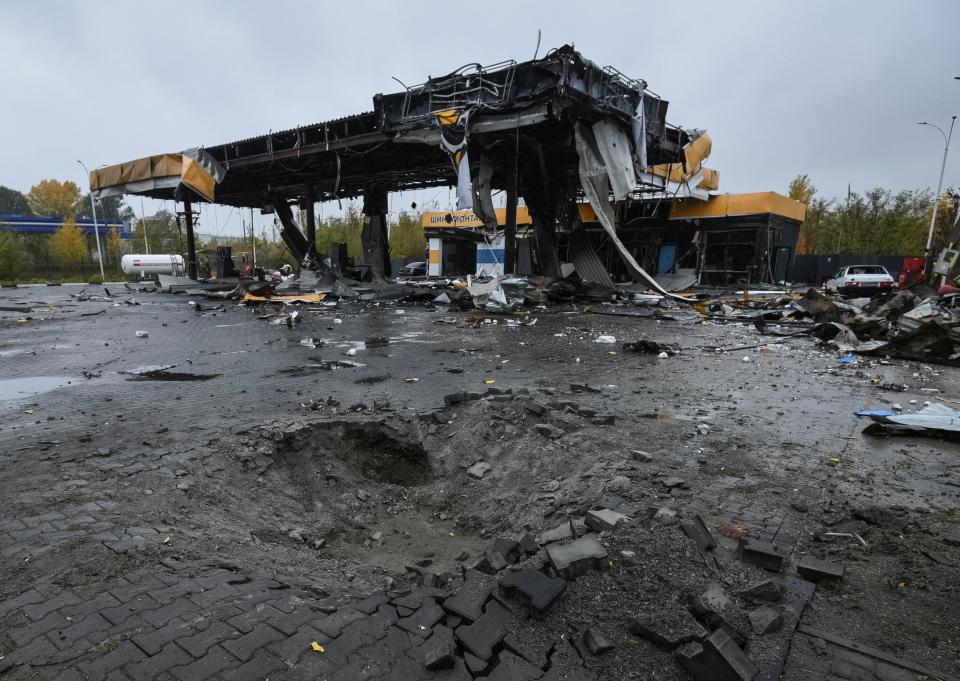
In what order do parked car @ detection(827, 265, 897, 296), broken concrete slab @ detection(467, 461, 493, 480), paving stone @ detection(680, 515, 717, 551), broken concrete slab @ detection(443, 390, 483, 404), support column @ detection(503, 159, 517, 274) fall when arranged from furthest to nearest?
parked car @ detection(827, 265, 897, 296)
support column @ detection(503, 159, 517, 274)
broken concrete slab @ detection(443, 390, 483, 404)
broken concrete slab @ detection(467, 461, 493, 480)
paving stone @ detection(680, 515, 717, 551)

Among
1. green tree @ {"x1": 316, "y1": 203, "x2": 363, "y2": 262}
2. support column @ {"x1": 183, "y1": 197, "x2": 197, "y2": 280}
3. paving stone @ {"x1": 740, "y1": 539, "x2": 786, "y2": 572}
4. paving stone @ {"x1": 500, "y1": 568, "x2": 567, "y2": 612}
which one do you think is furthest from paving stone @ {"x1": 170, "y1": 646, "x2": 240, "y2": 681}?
green tree @ {"x1": 316, "y1": 203, "x2": 363, "y2": 262}

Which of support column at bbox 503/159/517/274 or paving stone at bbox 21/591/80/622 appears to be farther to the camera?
support column at bbox 503/159/517/274

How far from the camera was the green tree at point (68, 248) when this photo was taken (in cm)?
3978

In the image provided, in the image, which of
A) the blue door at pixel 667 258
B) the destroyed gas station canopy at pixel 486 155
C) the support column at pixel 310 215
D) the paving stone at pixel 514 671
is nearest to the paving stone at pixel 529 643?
the paving stone at pixel 514 671

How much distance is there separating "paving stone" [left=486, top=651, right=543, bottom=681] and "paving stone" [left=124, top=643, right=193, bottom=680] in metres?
1.10

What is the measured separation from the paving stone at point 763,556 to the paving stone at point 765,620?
310 millimetres

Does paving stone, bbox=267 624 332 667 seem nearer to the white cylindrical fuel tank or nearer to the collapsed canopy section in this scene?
the collapsed canopy section

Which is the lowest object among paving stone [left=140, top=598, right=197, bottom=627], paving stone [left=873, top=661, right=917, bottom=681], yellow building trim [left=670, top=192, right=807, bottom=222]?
paving stone [left=873, top=661, right=917, bottom=681]

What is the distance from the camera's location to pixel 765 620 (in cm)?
189

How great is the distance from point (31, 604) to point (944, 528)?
4.50m

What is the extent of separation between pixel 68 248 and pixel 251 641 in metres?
51.6

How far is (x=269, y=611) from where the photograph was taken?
1989 mm

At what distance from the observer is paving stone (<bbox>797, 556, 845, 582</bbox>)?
2.17 meters

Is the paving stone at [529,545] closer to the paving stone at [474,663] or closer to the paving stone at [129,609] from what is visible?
the paving stone at [474,663]
